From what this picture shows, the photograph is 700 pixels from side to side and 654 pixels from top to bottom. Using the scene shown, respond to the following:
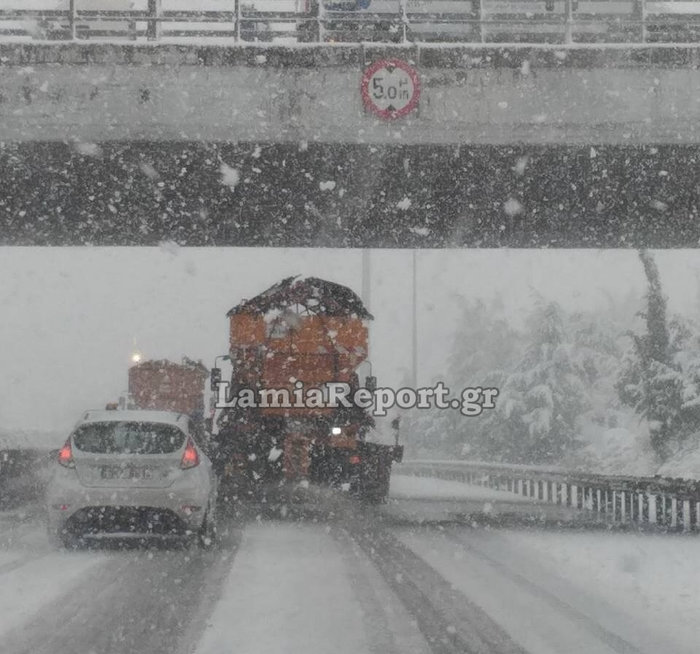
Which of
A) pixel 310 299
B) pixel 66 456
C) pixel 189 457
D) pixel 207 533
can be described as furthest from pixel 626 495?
pixel 66 456

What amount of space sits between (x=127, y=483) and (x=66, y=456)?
74cm

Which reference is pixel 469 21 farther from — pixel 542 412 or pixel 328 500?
pixel 542 412

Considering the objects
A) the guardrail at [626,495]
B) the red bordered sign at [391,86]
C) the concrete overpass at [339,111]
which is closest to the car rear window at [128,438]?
the concrete overpass at [339,111]

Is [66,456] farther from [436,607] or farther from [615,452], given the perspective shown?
[615,452]

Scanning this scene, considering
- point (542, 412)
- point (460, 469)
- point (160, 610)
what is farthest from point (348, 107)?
point (542, 412)

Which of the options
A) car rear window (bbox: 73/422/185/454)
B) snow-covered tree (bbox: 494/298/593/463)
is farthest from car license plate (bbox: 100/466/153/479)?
snow-covered tree (bbox: 494/298/593/463)

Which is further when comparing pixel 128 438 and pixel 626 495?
pixel 626 495

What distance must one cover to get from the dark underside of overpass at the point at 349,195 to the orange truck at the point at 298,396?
1.33 m

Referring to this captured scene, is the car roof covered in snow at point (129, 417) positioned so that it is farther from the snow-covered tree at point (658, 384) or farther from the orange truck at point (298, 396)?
the snow-covered tree at point (658, 384)

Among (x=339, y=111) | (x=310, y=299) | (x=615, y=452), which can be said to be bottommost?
(x=615, y=452)

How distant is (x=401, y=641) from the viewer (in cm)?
716

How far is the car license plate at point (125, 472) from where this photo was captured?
477 inches

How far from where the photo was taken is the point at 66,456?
12.3 meters

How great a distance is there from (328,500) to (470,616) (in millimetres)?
14410
